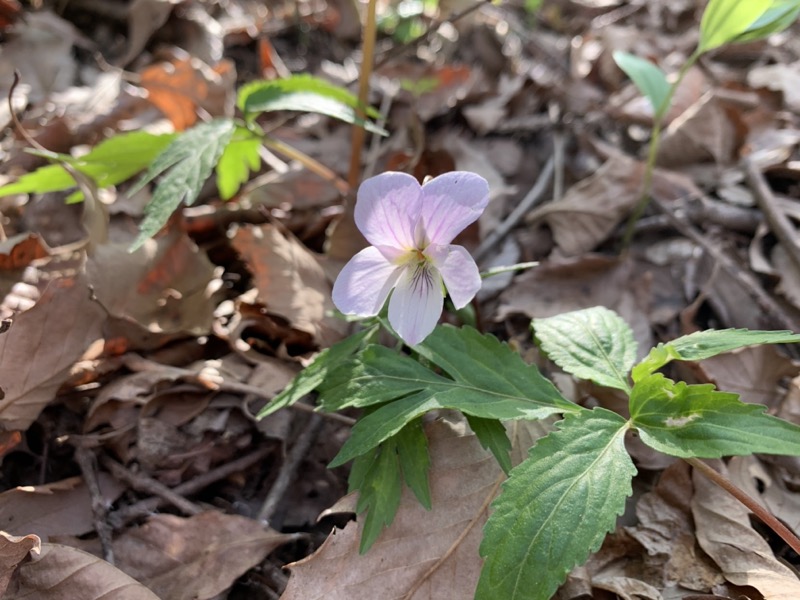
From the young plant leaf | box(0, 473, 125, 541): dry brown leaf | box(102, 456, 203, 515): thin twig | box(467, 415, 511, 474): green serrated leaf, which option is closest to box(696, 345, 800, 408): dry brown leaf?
box(467, 415, 511, 474): green serrated leaf

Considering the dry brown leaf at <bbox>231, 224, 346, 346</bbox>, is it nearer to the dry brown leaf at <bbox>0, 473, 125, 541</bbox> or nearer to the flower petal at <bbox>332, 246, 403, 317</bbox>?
the flower petal at <bbox>332, 246, 403, 317</bbox>

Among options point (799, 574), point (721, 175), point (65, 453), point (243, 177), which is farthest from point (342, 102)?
point (799, 574)

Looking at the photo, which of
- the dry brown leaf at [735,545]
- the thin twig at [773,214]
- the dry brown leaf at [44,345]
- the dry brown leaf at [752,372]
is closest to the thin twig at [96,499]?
the dry brown leaf at [44,345]

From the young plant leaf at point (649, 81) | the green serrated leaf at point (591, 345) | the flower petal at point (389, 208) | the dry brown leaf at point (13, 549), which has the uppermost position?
the young plant leaf at point (649, 81)

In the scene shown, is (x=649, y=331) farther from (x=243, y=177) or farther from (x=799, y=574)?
(x=243, y=177)

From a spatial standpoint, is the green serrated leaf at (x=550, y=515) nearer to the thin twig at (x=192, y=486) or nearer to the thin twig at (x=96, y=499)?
the thin twig at (x=192, y=486)
